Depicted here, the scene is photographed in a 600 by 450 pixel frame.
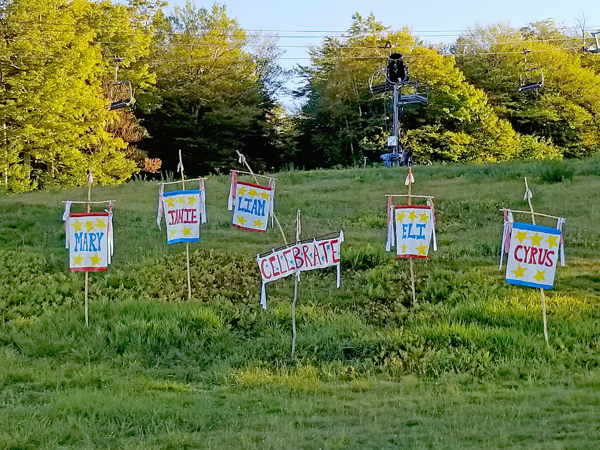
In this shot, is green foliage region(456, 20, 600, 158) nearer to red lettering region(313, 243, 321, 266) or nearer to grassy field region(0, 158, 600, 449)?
grassy field region(0, 158, 600, 449)

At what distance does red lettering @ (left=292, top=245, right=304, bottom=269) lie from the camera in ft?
28.2

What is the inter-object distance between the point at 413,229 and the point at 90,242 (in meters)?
4.44

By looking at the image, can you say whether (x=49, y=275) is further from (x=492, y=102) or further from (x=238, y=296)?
(x=492, y=102)

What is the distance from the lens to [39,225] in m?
14.4

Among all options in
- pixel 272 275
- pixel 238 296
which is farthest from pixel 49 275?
pixel 272 275

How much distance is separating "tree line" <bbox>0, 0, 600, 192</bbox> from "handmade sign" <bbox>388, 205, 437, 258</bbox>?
2149cm

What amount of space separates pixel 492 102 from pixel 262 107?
536 inches

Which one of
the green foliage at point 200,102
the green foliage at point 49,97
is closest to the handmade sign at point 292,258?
the green foliage at point 49,97

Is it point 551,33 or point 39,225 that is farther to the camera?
point 551,33

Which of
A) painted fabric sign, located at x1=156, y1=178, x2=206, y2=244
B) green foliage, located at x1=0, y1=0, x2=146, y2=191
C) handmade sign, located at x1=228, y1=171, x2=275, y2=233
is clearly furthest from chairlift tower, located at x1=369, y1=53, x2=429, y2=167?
painted fabric sign, located at x1=156, y1=178, x2=206, y2=244

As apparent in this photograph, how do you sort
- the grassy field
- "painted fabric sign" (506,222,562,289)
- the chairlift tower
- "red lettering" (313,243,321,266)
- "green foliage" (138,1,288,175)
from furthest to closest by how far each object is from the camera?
"green foliage" (138,1,288,175) < the chairlift tower < "red lettering" (313,243,321,266) < "painted fabric sign" (506,222,562,289) < the grassy field

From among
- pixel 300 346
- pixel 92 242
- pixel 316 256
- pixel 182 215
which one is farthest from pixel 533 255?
pixel 92 242

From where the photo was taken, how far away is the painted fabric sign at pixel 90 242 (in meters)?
9.27

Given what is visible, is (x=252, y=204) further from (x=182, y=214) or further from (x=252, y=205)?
(x=182, y=214)
